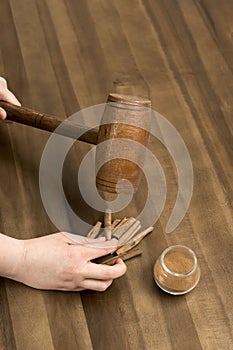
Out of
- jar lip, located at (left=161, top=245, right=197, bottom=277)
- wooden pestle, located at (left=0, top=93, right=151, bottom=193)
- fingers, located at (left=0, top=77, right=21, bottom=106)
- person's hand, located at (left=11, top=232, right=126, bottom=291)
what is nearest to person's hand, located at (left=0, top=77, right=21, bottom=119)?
fingers, located at (left=0, top=77, right=21, bottom=106)

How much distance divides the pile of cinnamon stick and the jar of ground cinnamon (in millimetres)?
69

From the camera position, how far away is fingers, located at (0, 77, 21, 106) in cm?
148

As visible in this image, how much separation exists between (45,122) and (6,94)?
163 millimetres

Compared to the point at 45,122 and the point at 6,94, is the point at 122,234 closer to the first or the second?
the point at 45,122

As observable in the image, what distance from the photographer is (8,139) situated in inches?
59.6

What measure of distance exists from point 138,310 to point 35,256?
0.23 meters

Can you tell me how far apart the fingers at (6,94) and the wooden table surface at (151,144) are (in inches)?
2.8

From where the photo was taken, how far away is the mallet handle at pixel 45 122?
1343mm

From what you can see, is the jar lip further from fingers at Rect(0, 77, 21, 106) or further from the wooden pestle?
fingers at Rect(0, 77, 21, 106)

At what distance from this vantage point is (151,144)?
1.52m

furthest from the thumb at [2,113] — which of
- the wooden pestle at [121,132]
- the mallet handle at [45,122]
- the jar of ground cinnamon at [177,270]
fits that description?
the jar of ground cinnamon at [177,270]

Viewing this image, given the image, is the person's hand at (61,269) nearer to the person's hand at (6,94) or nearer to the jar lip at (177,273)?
the jar lip at (177,273)

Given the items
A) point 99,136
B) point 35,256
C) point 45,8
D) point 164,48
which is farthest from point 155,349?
point 45,8

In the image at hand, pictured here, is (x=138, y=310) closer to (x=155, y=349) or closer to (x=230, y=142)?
(x=155, y=349)
